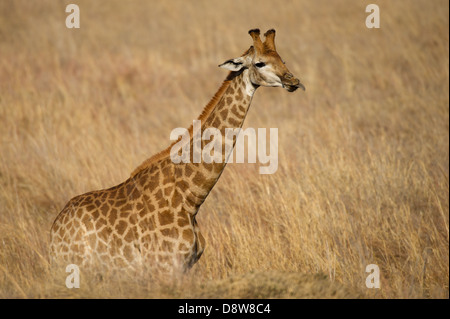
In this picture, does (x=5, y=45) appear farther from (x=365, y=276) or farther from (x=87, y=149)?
(x=365, y=276)

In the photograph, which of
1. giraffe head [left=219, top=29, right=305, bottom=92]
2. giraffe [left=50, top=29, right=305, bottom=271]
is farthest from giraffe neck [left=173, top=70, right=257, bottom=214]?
giraffe head [left=219, top=29, right=305, bottom=92]

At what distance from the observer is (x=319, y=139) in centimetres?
952

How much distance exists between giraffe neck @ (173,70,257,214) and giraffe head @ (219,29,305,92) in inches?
4.9

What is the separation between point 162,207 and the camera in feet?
16.6

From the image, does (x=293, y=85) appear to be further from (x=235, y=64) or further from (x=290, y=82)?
(x=235, y=64)

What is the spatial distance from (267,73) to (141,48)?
35.9 feet

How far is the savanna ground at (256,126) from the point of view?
590 centimetres

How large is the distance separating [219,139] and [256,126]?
567 cm

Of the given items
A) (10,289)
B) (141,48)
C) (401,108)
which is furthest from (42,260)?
(141,48)

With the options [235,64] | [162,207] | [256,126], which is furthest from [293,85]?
[256,126]

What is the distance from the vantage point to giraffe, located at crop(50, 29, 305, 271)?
16.2ft

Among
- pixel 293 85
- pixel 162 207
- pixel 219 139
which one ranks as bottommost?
pixel 162 207

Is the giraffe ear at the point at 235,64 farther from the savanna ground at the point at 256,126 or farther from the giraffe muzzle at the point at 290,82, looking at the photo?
the savanna ground at the point at 256,126

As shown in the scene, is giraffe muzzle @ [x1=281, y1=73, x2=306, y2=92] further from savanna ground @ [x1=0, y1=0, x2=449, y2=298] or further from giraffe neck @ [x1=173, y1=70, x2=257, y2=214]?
savanna ground @ [x1=0, y1=0, x2=449, y2=298]
